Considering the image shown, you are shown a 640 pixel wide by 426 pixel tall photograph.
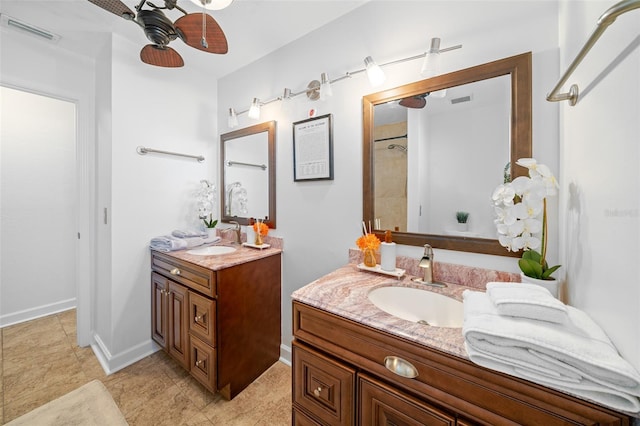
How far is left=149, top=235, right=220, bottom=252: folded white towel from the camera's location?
1805 mm

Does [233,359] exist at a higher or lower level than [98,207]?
lower

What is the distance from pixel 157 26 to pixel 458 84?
1478 millimetres

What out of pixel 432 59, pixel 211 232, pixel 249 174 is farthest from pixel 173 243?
pixel 432 59

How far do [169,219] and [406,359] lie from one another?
2121mm

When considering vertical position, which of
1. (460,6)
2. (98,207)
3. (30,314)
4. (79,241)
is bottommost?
(30,314)

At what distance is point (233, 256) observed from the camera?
1636 millimetres

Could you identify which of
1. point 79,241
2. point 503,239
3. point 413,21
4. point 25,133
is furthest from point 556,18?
point 25,133

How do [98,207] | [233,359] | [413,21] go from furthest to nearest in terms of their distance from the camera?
[98,207] < [233,359] < [413,21]

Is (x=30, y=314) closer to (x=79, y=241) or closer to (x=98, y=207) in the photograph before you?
(x=79, y=241)

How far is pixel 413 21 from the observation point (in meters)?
1.26

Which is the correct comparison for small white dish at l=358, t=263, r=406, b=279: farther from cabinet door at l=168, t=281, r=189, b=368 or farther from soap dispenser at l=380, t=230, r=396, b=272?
cabinet door at l=168, t=281, r=189, b=368

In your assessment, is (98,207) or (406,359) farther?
(98,207)

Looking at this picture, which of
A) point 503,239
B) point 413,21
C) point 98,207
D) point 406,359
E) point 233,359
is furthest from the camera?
point 98,207

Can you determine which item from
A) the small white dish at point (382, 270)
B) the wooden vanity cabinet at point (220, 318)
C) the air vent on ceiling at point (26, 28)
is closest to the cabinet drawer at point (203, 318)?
the wooden vanity cabinet at point (220, 318)
